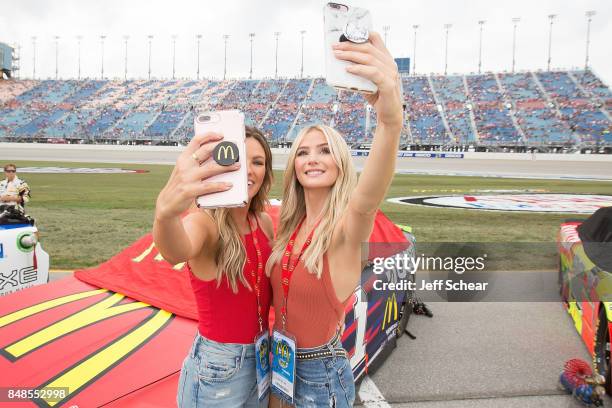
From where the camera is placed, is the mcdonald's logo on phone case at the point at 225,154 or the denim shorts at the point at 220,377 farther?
the denim shorts at the point at 220,377

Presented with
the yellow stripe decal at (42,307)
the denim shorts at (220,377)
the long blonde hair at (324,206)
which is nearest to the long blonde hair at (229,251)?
the long blonde hair at (324,206)

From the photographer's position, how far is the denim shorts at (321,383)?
1.52 metres

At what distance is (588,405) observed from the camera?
2832 mm

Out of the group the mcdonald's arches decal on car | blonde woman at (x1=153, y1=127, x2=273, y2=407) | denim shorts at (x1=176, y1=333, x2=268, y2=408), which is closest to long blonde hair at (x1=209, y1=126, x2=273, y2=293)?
blonde woman at (x1=153, y1=127, x2=273, y2=407)

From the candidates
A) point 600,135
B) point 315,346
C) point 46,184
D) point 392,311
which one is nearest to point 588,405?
point 392,311

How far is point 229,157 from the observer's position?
114 centimetres

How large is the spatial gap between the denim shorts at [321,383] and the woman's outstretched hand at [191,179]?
742 millimetres

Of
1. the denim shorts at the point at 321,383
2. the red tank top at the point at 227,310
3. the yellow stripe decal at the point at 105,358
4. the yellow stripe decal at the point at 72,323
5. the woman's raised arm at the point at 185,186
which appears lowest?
the yellow stripe decal at the point at 105,358

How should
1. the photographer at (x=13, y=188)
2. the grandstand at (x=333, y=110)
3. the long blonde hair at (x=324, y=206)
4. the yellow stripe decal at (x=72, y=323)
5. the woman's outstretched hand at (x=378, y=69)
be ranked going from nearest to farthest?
the woman's outstretched hand at (x=378, y=69), the long blonde hair at (x=324, y=206), the yellow stripe decal at (x=72, y=323), the photographer at (x=13, y=188), the grandstand at (x=333, y=110)

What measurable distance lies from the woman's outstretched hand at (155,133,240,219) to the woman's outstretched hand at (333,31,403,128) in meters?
0.41

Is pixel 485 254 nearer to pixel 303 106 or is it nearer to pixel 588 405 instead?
pixel 588 405

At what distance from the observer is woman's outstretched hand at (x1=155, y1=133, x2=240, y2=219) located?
1.12 meters

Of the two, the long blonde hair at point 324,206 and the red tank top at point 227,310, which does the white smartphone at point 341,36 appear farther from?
the red tank top at point 227,310

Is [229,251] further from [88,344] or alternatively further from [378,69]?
[88,344]
